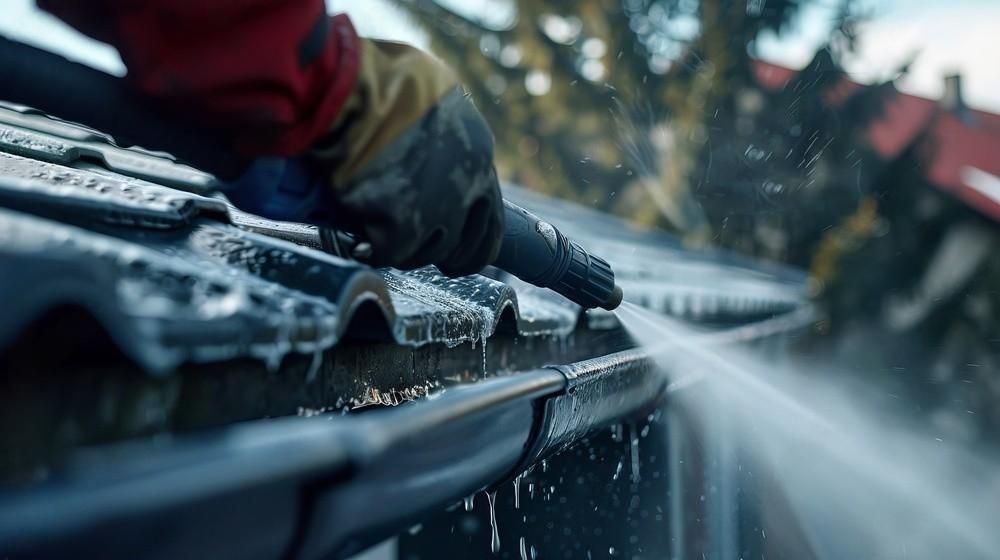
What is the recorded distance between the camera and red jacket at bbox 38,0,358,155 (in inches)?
38.8

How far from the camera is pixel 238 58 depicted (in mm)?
1000

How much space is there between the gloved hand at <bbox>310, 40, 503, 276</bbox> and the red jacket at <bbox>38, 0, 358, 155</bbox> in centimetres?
5

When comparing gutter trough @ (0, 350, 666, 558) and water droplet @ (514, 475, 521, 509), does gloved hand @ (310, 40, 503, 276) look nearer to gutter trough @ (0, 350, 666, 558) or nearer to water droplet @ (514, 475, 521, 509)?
gutter trough @ (0, 350, 666, 558)

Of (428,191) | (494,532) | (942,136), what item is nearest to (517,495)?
(494,532)

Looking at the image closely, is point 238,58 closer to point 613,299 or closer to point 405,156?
point 405,156

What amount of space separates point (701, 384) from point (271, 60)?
11.0 feet

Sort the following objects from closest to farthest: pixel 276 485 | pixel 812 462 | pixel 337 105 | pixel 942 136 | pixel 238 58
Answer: pixel 276 485, pixel 238 58, pixel 337 105, pixel 812 462, pixel 942 136

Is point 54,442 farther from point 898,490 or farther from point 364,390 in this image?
point 898,490

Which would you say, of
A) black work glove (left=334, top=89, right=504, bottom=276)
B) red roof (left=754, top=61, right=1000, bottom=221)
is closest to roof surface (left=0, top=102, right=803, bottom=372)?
black work glove (left=334, top=89, right=504, bottom=276)

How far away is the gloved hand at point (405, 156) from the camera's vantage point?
3.95ft

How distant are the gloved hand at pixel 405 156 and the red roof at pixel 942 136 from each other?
635 inches

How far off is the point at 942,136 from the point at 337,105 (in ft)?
64.4

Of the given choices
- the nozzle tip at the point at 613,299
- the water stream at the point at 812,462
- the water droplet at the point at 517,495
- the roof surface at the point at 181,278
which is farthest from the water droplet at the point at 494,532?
the water stream at the point at 812,462

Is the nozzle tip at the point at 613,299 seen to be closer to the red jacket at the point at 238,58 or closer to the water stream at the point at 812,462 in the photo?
the water stream at the point at 812,462
